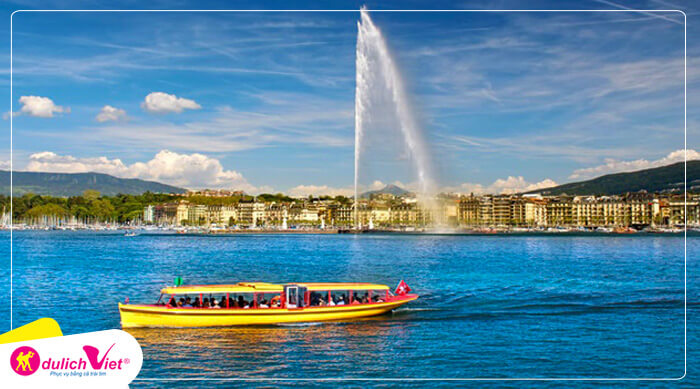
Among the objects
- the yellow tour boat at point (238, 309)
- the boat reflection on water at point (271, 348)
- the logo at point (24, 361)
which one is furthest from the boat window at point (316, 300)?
the logo at point (24, 361)

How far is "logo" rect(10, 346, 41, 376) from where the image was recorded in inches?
281

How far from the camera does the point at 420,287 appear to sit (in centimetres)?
2622

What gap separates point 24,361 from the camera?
716cm

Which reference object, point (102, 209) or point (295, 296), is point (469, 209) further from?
point (295, 296)

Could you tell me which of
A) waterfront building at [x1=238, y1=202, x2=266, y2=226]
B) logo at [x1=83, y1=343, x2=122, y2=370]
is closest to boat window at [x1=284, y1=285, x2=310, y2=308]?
logo at [x1=83, y1=343, x2=122, y2=370]

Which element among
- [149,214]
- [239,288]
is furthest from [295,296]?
[149,214]

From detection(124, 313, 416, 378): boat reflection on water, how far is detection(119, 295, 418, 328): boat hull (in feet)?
0.56

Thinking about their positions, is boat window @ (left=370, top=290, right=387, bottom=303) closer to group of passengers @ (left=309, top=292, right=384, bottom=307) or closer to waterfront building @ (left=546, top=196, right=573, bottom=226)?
group of passengers @ (left=309, top=292, right=384, bottom=307)

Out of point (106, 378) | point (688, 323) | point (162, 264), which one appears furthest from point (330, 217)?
point (106, 378)

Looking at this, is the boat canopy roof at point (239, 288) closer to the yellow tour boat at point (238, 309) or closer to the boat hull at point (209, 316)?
the yellow tour boat at point (238, 309)

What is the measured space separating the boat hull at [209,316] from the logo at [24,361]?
9076 mm

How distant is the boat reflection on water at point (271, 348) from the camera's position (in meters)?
12.6

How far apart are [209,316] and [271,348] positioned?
2.70 metres

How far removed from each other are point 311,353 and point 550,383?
15.7 feet
